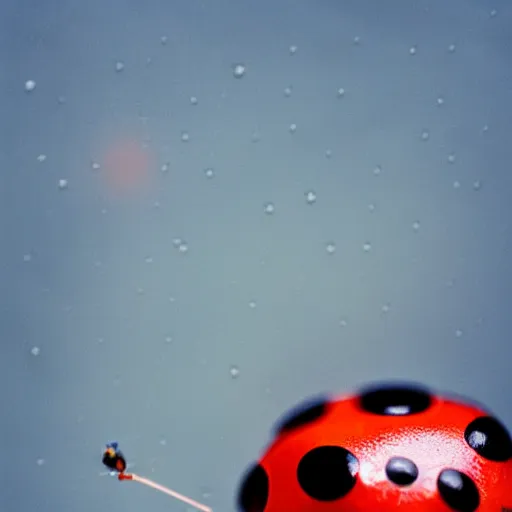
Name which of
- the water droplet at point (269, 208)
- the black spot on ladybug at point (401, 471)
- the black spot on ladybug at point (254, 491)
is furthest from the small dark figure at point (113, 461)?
the water droplet at point (269, 208)

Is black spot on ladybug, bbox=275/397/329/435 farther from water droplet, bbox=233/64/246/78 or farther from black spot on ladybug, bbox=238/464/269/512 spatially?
water droplet, bbox=233/64/246/78

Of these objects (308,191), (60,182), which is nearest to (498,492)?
(308,191)

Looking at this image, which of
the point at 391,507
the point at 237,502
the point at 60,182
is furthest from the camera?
the point at 60,182

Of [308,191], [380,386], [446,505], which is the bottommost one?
[446,505]

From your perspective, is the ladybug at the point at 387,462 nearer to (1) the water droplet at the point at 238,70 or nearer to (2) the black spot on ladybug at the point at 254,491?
(2) the black spot on ladybug at the point at 254,491

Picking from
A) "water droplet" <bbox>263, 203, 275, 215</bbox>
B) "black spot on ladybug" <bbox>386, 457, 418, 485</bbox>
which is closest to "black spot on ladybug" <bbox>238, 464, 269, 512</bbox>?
"black spot on ladybug" <bbox>386, 457, 418, 485</bbox>

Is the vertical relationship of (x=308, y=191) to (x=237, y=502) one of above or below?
above

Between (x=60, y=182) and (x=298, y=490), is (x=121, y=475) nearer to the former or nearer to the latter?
(x=298, y=490)

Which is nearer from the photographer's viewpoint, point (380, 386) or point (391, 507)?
point (391, 507)
